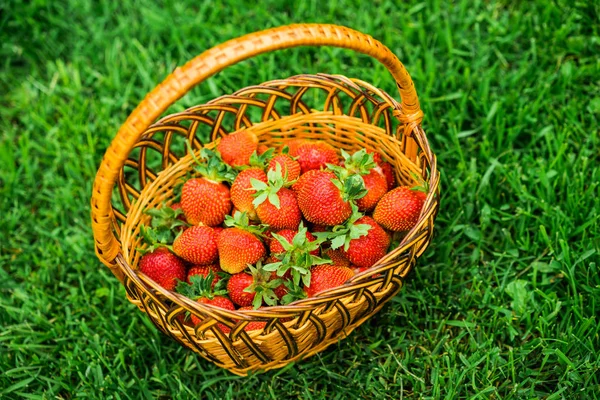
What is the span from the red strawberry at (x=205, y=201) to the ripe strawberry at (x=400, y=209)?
358mm

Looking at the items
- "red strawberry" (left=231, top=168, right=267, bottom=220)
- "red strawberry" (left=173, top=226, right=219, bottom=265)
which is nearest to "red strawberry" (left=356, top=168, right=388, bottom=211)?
"red strawberry" (left=231, top=168, right=267, bottom=220)

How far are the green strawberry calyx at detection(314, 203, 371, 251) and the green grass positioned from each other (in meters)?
0.30

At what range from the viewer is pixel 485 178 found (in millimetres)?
1781

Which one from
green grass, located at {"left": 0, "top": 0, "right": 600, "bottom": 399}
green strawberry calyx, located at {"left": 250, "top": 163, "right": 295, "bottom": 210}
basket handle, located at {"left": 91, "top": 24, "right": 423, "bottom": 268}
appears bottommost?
green grass, located at {"left": 0, "top": 0, "right": 600, "bottom": 399}

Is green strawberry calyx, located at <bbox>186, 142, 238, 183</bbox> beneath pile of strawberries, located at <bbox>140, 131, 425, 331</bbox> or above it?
above

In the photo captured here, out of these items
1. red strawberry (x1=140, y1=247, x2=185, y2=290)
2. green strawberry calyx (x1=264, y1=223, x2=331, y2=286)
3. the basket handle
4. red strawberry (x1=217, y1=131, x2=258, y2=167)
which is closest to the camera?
the basket handle

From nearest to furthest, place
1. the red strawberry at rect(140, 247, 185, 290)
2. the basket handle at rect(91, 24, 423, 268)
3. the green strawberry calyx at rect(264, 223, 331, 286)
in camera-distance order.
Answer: the basket handle at rect(91, 24, 423, 268) → the green strawberry calyx at rect(264, 223, 331, 286) → the red strawberry at rect(140, 247, 185, 290)

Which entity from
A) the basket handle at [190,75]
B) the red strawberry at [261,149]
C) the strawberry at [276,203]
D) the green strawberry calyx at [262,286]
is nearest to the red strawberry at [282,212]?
the strawberry at [276,203]

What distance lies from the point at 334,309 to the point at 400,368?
322mm

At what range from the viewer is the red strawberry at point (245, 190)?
57.7 inches

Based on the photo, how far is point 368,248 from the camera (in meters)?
1.41

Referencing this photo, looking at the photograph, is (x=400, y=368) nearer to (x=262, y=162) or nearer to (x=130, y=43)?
(x=262, y=162)

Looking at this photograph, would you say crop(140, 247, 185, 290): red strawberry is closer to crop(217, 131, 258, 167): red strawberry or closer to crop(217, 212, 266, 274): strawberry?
crop(217, 212, 266, 274): strawberry

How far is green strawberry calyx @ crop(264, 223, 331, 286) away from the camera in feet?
4.45
